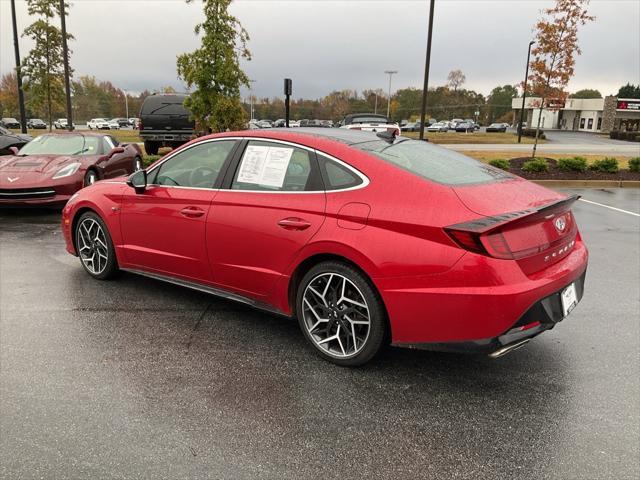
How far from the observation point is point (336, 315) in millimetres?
3461

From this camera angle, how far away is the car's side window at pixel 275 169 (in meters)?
3.64

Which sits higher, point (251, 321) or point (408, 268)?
point (408, 268)

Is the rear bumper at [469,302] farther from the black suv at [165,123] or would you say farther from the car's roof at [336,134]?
the black suv at [165,123]

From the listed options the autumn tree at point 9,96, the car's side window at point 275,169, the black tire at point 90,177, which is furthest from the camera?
the autumn tree at point 9,96

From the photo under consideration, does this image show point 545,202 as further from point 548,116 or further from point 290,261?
point 548,116

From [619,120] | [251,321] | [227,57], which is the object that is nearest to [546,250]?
[251,321]

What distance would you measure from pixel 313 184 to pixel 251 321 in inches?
56.0

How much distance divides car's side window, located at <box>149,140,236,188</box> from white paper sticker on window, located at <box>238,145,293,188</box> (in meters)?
0.24

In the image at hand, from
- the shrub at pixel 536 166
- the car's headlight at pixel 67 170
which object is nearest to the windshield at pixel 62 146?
the car's headlight at pixel 67 170

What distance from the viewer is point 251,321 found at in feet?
14.2

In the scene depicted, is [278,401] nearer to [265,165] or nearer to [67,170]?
[265,165]

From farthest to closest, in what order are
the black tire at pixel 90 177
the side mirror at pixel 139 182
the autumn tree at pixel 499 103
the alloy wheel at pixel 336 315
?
the autumn tree at pixel 499 103, the black tire at pixel 90 177, the side mirror at pixel 139 182, the alloy wheel at pixel 336 315

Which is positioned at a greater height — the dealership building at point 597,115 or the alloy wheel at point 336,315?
the dealership building at point 597,115

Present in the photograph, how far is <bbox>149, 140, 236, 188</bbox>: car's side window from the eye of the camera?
13.8 ft
